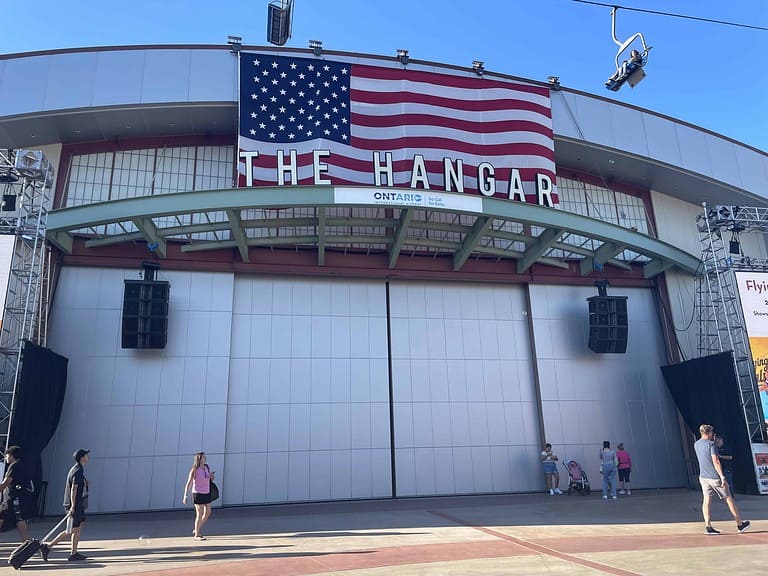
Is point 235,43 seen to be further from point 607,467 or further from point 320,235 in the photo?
point 607,467

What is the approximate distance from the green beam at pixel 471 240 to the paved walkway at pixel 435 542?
22.6 feet

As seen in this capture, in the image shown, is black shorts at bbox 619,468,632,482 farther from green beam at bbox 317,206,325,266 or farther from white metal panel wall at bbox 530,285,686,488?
green beam at bbox 317,206,325,266

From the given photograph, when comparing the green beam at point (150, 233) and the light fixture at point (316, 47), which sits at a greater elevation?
the light fixture at point (316, 47)

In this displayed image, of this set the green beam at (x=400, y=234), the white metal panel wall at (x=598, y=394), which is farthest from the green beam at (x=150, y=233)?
the white metal panel wall at (x=598, y=394)

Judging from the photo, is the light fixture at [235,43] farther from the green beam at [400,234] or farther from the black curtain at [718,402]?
the black curtain at [718,402]

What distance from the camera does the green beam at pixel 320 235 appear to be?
1386 centimetres

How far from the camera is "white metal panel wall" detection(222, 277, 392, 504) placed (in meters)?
14.6

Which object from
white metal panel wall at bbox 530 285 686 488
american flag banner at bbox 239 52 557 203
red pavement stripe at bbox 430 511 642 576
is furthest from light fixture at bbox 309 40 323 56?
red pavement stripe at bbox 430 511 642 576

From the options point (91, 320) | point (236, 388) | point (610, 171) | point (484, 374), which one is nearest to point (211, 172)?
point (91, 320)

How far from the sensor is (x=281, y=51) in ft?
56.5

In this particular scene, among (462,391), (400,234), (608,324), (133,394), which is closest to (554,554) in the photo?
(462,391)

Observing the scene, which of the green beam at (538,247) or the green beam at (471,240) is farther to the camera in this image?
the green beam at (538,247)

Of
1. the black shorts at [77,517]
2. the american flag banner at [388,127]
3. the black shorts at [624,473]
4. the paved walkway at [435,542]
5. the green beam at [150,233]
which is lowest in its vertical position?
the paved walkway at [435,542]

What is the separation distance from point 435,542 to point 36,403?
9314 mm
